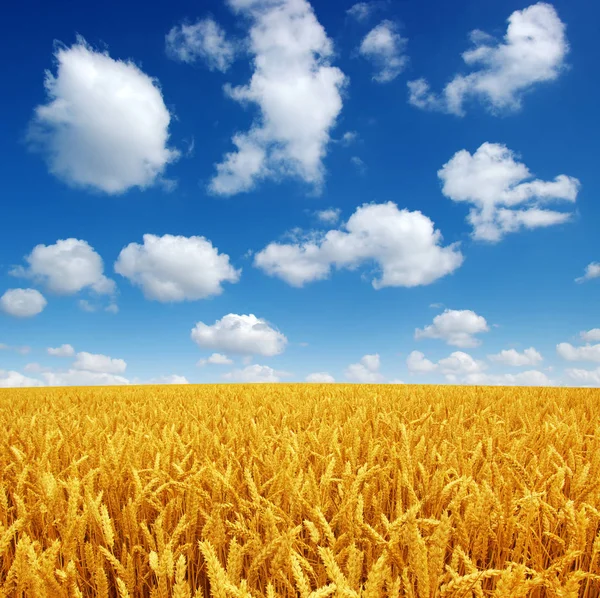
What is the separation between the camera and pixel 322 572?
1.43 metres

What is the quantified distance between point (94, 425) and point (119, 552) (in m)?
1.73

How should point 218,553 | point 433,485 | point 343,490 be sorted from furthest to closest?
point 433,485 < point 343,490 < point 218,553

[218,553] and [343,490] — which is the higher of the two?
[343,490]

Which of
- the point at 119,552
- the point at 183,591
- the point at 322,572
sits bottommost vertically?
the point at 119,552

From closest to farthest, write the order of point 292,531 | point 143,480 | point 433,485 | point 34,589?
1. point 34,589
2. point 292,531
3. point 433,485
4. point 143,480

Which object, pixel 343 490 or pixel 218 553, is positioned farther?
pixel 343 490

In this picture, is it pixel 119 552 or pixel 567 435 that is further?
pixel 567 435

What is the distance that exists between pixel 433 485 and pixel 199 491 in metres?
0.92

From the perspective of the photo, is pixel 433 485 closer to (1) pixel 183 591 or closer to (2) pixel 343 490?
(2) pixel 343 490

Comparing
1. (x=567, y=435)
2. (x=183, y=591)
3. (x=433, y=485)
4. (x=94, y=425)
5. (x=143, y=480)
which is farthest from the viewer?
(x=94, y=425)

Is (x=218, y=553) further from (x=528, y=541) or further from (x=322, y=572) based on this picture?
(x=528, y=541)

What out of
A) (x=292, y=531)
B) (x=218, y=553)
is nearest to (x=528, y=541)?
(x=292, y=531)

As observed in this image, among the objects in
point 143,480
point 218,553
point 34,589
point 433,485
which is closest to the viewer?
point 34,589

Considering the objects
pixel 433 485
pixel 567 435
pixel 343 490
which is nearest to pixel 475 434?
pixel 567 435
